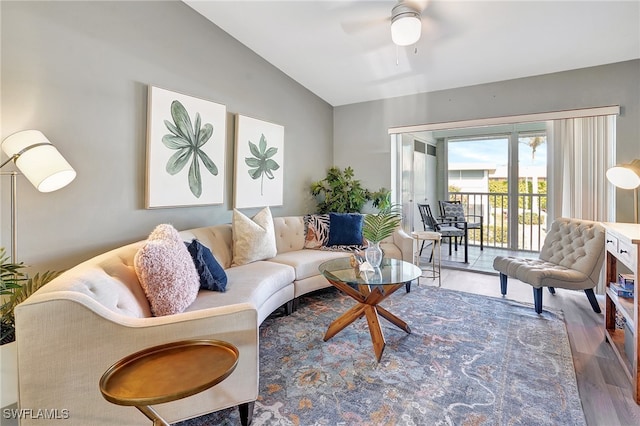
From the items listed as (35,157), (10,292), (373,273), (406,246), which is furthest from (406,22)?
(10,292)

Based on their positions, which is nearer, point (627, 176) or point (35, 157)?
point (35, 157)

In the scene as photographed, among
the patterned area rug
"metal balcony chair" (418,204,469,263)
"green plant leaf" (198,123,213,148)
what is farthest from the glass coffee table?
"metal balcony chair" (418,204,469,263)

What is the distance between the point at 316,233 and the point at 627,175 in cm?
303

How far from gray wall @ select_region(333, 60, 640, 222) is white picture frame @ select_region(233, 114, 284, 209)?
136cm

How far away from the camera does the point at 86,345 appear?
1.18 metres

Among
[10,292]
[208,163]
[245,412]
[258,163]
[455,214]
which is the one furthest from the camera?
[455,214]

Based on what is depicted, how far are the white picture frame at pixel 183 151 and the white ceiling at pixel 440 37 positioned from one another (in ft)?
3.18

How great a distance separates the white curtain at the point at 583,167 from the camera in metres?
3.30

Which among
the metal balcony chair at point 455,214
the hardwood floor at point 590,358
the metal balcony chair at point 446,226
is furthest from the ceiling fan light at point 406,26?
the metal balcony chair at point 455,214

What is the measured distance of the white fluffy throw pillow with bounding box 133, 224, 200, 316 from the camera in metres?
1.65

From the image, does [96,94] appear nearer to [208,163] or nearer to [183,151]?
[183,151]

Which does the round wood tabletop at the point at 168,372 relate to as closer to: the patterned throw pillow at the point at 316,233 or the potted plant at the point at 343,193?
the patterned throw pillow at the point at 316,233

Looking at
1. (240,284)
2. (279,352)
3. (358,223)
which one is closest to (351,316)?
(279,352)

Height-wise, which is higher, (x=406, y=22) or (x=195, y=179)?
(x=406, y=22)
